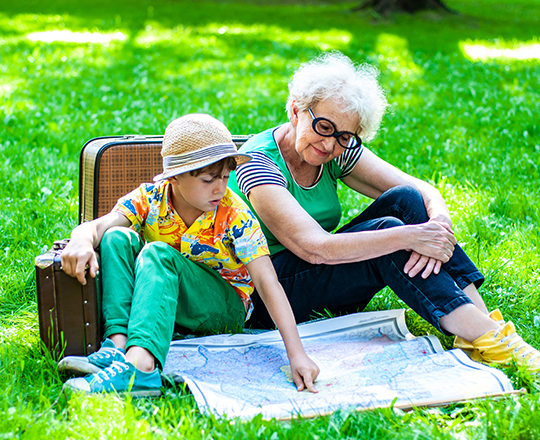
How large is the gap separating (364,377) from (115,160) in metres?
1.65

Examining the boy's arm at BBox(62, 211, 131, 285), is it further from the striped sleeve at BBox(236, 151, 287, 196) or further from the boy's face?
the striped sleeve at BBox(236, 151, 287, 196)

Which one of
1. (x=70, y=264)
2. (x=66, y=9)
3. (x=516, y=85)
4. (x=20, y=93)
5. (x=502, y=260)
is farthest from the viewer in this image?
(x=66, y=9)

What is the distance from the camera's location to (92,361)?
2.05 metres

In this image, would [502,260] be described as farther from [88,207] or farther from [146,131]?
[146,131]

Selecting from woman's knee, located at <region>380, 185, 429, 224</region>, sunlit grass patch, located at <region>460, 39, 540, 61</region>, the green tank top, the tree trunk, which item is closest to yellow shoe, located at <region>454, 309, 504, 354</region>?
woman's knee, located at <region>380, 185, 429, 224</region>

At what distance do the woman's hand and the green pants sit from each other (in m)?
0.78

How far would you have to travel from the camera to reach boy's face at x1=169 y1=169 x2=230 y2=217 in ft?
7.74

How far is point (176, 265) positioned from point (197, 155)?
0.44 meters

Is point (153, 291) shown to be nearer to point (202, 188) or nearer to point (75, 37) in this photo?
point (202, 188)

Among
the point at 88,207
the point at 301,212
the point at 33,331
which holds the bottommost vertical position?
the point at 33,331

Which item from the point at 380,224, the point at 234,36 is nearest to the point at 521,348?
the point at 380,224

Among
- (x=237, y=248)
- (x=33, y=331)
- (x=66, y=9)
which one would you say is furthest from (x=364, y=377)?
(x=66, y=9)

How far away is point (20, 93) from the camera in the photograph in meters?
6.98

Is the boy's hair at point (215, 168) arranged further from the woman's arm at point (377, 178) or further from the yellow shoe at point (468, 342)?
the yellow shoe at point (468, 342)
